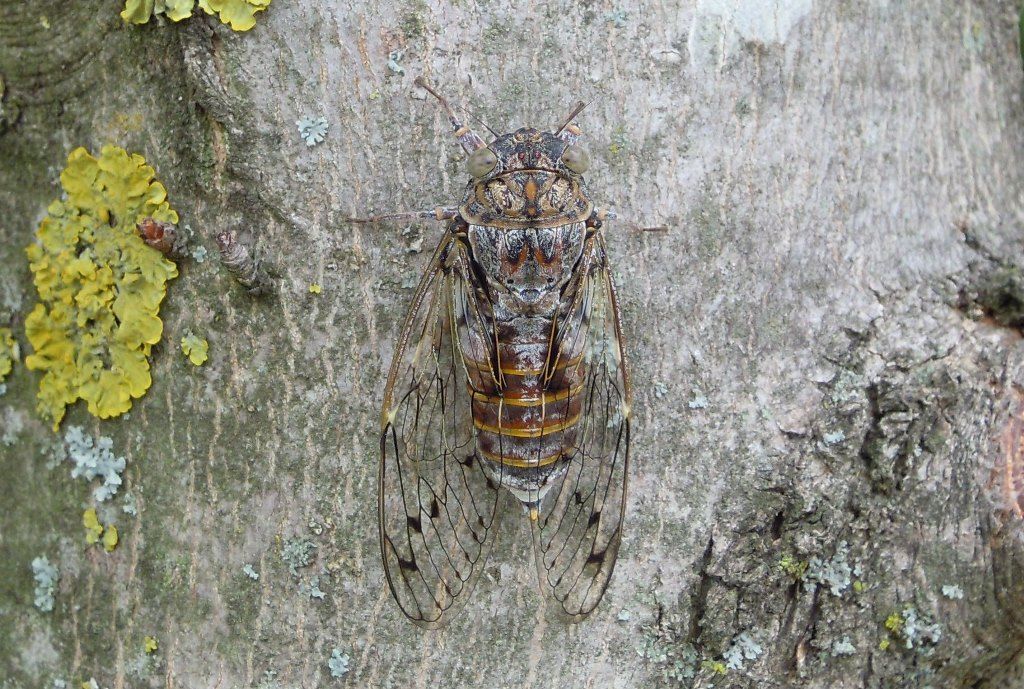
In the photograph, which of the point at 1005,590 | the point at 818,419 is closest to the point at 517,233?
the point at 818,419

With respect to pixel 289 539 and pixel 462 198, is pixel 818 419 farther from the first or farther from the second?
pixel 289 539

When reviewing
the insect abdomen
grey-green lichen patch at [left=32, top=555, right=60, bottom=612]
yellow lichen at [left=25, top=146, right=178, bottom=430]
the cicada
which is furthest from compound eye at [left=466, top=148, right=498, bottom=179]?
grey-green lichen patch at [left=32, top=555, right=60, bottom=612]

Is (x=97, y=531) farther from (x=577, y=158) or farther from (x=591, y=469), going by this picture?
(x=577, y=158)

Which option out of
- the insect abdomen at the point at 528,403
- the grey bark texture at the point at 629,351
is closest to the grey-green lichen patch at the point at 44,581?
the grey bark texture at the point at 629,351

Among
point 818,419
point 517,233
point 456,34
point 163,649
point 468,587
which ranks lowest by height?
point 163,649

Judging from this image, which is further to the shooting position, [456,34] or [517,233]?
[517,233]

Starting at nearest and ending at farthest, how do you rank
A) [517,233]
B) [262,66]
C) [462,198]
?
[262,66]
[462,198]
[517,233]

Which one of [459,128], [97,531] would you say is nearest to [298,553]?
[97,531]

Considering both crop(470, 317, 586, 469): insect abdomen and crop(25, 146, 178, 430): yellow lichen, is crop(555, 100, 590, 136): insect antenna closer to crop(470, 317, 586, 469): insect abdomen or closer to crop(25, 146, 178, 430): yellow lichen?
crop(470, 317, 586, 469): insect abdomen
